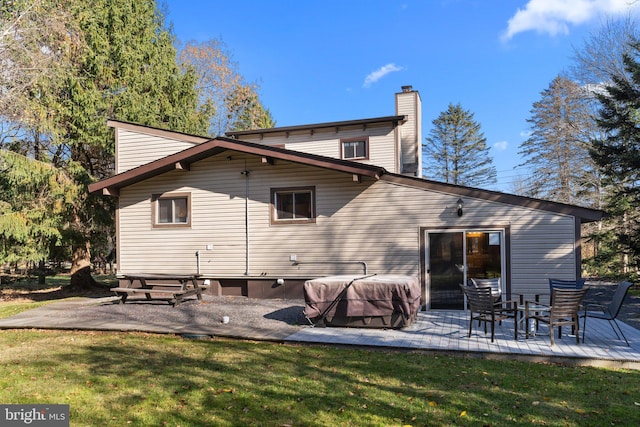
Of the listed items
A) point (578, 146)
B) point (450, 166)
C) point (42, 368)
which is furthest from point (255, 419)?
point (450, 166)

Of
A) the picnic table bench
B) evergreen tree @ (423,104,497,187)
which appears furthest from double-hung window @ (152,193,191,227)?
evergreen tree @ (423,104,497,187)

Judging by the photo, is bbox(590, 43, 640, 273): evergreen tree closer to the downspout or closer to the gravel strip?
the gravel strip

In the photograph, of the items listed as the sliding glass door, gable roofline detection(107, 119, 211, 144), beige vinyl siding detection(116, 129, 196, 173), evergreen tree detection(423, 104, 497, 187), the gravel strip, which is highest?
evergreen tree detection(423, 104, 497, 187)

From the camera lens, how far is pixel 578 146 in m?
24.4

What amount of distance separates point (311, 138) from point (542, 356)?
10975mm

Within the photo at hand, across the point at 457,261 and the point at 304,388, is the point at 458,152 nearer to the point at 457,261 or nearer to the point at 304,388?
the point at 457,261

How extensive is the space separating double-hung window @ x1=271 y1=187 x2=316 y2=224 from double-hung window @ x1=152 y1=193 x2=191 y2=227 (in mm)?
2604

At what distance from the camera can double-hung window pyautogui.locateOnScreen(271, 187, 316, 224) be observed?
11250mm

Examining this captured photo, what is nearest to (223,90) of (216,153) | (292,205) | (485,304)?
(216,153)

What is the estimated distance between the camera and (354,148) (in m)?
14.8

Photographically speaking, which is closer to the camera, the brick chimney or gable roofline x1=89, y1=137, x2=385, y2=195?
gable roofline x1=89, y1=137, x2=385, y2=195

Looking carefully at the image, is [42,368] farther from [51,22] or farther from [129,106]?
[129,106]

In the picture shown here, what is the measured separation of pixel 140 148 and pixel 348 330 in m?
9.03

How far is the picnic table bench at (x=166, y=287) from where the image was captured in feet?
33.5
